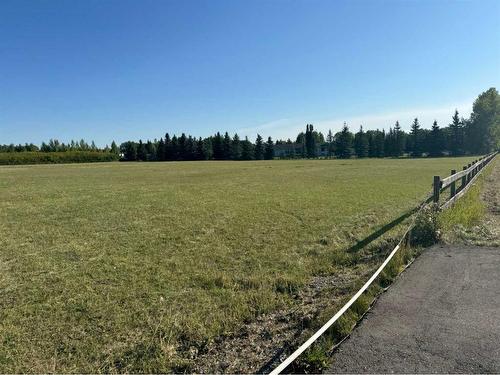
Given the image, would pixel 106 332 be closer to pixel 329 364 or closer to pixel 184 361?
pixel 184 361

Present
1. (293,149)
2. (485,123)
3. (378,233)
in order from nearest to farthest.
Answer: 1. (378,233)
2. (485,123)
3. (293,149)

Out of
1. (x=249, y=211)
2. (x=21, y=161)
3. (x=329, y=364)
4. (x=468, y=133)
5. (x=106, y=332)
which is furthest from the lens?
(x=468, y=133)

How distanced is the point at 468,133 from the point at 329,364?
10852 centimetres

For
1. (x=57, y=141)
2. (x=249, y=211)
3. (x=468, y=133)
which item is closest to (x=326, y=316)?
(x=249, y=211)

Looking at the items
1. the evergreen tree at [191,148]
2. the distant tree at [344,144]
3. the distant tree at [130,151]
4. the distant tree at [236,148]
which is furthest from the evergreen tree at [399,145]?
the distant tree at [130,151]

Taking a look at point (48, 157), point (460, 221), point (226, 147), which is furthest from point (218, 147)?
point (460, 221)

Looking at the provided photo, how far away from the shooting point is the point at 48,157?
90812 millimetres

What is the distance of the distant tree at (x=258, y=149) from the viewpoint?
368ft

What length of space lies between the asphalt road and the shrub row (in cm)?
10037

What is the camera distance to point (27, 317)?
14.1 feet

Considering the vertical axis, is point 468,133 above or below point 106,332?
above

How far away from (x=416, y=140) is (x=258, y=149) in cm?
5026

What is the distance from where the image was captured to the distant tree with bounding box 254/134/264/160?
112062 mm

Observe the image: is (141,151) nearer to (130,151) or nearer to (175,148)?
(130,151)
